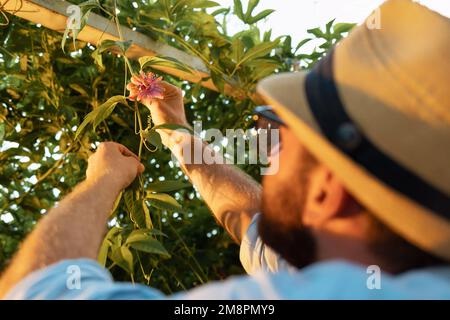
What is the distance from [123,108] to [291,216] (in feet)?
3.11

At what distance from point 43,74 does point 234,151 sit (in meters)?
0.43

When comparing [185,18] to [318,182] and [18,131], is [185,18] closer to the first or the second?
[18,131]

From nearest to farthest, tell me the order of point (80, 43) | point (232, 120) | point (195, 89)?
point (80, 43) < point (195, 89) < point (232, 120)

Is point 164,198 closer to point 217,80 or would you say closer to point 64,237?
point 217,80

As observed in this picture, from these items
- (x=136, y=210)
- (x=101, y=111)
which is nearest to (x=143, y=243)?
(x=136, y=210)

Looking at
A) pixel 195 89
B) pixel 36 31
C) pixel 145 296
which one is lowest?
pixel 145 296

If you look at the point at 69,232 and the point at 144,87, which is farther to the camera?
the point at 144,87

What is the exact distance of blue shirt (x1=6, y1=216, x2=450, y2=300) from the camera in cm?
61

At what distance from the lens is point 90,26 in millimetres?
1413

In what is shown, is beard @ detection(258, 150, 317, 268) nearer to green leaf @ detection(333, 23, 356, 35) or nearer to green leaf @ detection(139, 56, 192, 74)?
green leaf @ detection(139, 56, 192, 74)

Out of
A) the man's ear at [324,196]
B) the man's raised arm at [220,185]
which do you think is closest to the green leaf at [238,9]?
the man's raised arm at [220,185]

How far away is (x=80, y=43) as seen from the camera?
156cm

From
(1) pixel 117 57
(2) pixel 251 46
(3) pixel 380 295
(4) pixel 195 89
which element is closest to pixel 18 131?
(1) pixel 117 57

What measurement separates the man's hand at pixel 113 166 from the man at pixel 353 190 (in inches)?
7.7
